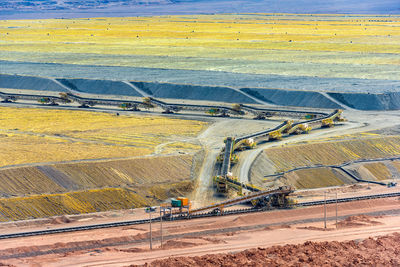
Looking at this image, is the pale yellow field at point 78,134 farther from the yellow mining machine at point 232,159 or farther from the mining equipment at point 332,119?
the mining equipment at point 332,119

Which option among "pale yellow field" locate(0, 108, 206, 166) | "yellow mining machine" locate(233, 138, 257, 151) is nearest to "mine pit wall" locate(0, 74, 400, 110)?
"pale yellow field" locate(0, 108, 206, 166)

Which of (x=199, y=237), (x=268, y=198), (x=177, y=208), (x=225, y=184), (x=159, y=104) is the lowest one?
(x=199, y=237)

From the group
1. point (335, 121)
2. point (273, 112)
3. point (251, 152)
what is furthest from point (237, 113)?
point (251, 152)

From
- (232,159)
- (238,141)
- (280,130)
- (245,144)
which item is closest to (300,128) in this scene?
(280,130)

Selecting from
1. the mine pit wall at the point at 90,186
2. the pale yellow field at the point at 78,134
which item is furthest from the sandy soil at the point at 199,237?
the pale yellow field at the point at 78,134

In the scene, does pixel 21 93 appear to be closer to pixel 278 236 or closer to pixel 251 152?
pixel 251 152

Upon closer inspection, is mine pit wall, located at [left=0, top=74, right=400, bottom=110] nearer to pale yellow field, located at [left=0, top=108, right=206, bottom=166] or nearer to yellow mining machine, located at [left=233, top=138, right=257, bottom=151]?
pale yellow field, located at [left=0, top=108, right=206, bottom=166]

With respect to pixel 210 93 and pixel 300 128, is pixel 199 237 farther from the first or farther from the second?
pixel 210 93
